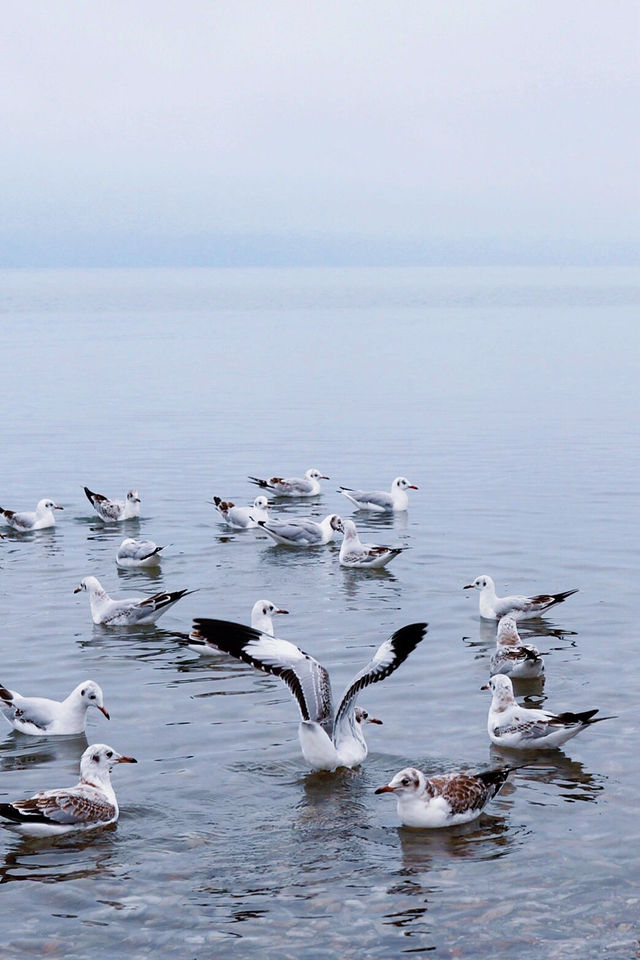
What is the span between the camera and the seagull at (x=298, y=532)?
24.9 meters

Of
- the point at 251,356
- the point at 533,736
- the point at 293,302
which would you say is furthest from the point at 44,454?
the point at 293,302

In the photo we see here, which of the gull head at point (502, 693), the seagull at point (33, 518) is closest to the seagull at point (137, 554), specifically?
the seagull at point (33, 518)

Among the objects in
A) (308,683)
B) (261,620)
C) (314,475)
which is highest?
(314,475)

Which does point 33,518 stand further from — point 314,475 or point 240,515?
point 314,475

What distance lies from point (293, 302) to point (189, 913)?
161 meters

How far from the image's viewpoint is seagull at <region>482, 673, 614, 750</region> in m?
13.9

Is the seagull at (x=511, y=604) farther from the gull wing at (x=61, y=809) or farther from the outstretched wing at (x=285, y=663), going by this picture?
the gull wing at (x=61, y=809)

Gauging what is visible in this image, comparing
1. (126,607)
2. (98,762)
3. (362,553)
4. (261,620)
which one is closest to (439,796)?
(98,762)

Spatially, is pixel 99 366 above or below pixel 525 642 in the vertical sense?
above

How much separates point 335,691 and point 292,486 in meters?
15.0

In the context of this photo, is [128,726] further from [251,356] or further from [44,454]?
[251,356]

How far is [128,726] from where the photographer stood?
15.0 m

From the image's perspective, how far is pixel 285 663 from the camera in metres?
13.7

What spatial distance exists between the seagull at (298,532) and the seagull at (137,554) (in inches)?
102
